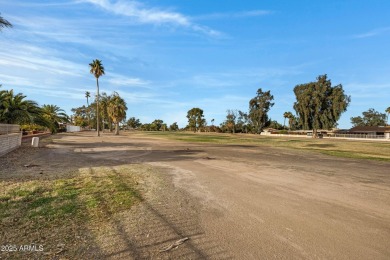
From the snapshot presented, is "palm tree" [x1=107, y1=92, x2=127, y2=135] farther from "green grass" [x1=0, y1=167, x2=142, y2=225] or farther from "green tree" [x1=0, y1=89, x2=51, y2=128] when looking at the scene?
"green grass" [x1=0, y1=167, x2=142, y2=225]

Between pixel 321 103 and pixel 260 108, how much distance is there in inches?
1098

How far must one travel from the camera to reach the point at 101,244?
13.0 feet

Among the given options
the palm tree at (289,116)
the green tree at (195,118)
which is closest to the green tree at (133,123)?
the green tree at (195,118)

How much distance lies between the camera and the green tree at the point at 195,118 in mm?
109062

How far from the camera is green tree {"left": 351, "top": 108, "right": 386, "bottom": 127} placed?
398ft

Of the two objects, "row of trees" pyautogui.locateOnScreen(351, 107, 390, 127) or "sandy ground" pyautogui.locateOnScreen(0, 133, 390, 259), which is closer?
"sandy ground" pyautogui.locateOnScreen(0, 133, 390, 259)

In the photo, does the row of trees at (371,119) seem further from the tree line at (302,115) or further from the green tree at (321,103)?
the green tree at (321,103)

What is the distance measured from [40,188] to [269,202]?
6588mm

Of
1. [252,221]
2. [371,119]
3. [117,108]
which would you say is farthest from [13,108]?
[371,119]

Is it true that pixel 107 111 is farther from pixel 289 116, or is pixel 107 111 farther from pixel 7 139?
pixel 289 116

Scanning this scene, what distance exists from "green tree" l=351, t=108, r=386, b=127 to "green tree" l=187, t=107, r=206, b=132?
279 feet

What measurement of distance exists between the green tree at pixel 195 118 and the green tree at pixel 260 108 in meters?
22.5

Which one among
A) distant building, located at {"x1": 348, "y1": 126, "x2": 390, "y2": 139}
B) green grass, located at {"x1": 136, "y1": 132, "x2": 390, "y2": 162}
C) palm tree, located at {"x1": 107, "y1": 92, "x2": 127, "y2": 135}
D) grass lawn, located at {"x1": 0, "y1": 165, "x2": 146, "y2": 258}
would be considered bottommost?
grass lawn, located at {"x1": 0, "y1": 165, "x2": 146, "y2": 258}

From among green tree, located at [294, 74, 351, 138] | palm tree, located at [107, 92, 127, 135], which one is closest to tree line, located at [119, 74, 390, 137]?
green tree, located at [294, 74, 351, 138]
